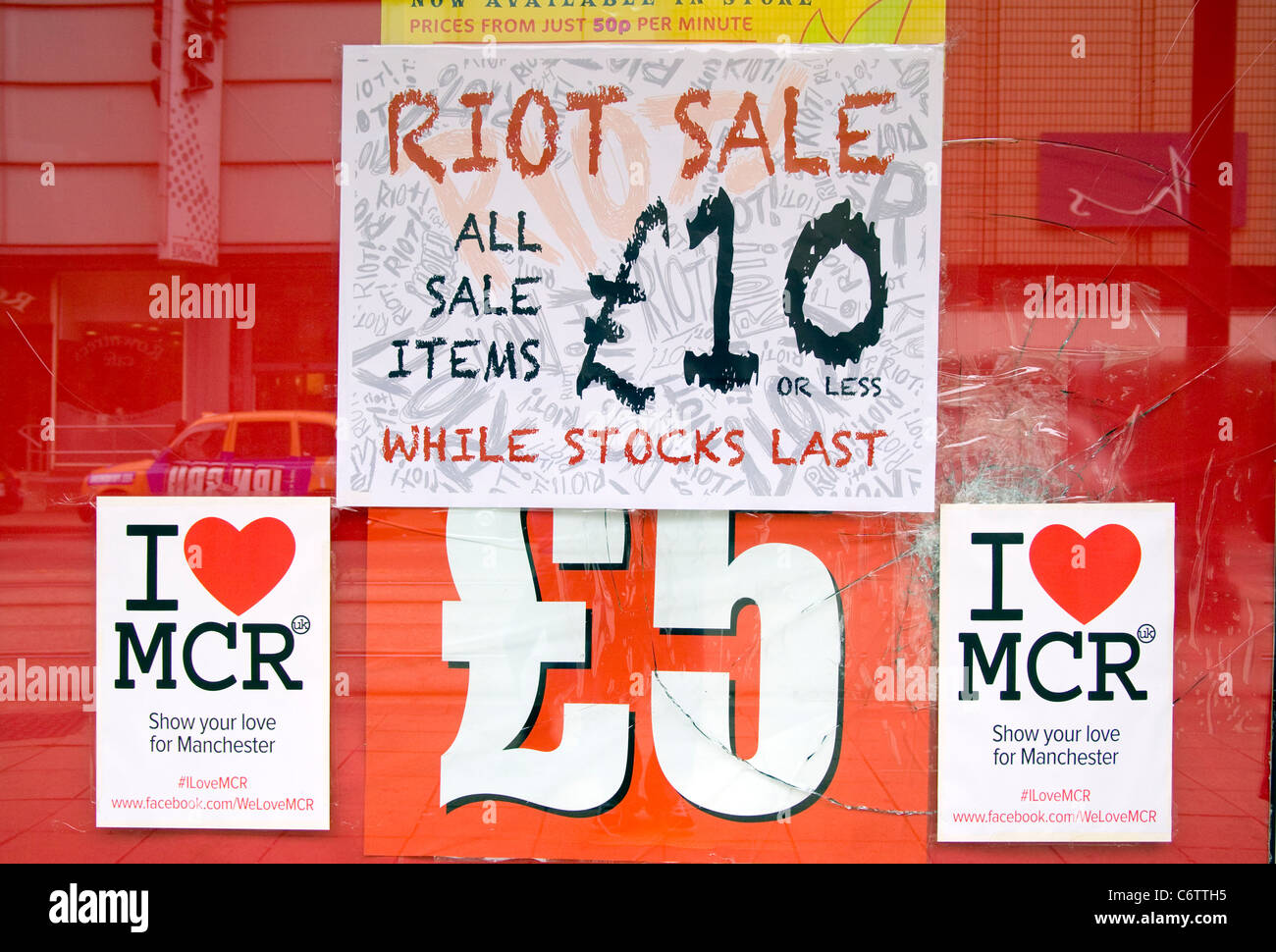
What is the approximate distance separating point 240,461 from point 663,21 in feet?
6.37

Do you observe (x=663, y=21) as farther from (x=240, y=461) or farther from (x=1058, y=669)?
(x=1058, y=669)

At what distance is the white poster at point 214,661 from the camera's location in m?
2.50

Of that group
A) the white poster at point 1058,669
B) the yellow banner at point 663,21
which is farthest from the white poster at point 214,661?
the white poster at point 1058,669

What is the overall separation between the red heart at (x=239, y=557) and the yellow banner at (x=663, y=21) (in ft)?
5.33

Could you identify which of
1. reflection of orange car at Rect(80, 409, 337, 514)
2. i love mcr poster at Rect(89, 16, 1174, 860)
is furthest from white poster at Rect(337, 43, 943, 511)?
reflection of orange car at Rect(80, 409, 337, 514)

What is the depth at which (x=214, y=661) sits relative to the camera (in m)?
2.51

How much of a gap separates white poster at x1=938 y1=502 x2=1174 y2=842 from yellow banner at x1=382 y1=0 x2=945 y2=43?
1540mm

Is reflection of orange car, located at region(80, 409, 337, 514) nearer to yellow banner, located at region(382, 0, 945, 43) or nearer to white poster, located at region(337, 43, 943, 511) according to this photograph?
white poster, located at region(337, 43, 943, 511)

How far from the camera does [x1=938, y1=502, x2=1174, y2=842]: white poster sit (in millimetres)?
2471

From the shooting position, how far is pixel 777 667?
2.51 metres

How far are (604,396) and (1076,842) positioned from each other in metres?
2.09

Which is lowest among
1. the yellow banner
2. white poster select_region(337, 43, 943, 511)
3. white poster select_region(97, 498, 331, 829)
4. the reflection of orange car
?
white poster select_region(97, 498, 331, 829)
